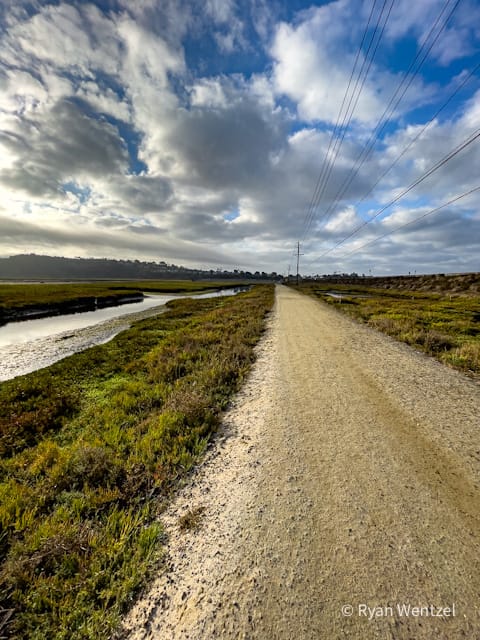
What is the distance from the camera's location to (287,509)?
3578mm

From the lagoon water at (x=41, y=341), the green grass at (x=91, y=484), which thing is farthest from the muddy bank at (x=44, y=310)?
the green grass at (x=91, y=484)

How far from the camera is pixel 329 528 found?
10.7 feet

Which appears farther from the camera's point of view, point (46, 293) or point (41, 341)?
point (46, 293)

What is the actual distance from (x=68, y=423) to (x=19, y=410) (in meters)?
2.24

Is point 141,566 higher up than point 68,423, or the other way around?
point 141,566

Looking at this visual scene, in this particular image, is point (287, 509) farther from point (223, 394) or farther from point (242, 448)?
point (223, 394)

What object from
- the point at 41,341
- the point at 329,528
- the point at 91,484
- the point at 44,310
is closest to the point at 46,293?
the point at 44,310

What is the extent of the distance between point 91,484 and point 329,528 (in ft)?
12.1

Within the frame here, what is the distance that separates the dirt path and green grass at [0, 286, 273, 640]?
1.15ft

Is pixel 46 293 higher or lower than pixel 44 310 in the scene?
higher

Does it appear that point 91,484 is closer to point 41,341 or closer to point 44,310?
point 41,341

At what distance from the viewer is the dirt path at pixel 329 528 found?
7.82 ft

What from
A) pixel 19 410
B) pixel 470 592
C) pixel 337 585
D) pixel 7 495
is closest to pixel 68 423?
pixel 19 410

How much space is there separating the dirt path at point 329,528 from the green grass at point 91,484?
0.35 meters
